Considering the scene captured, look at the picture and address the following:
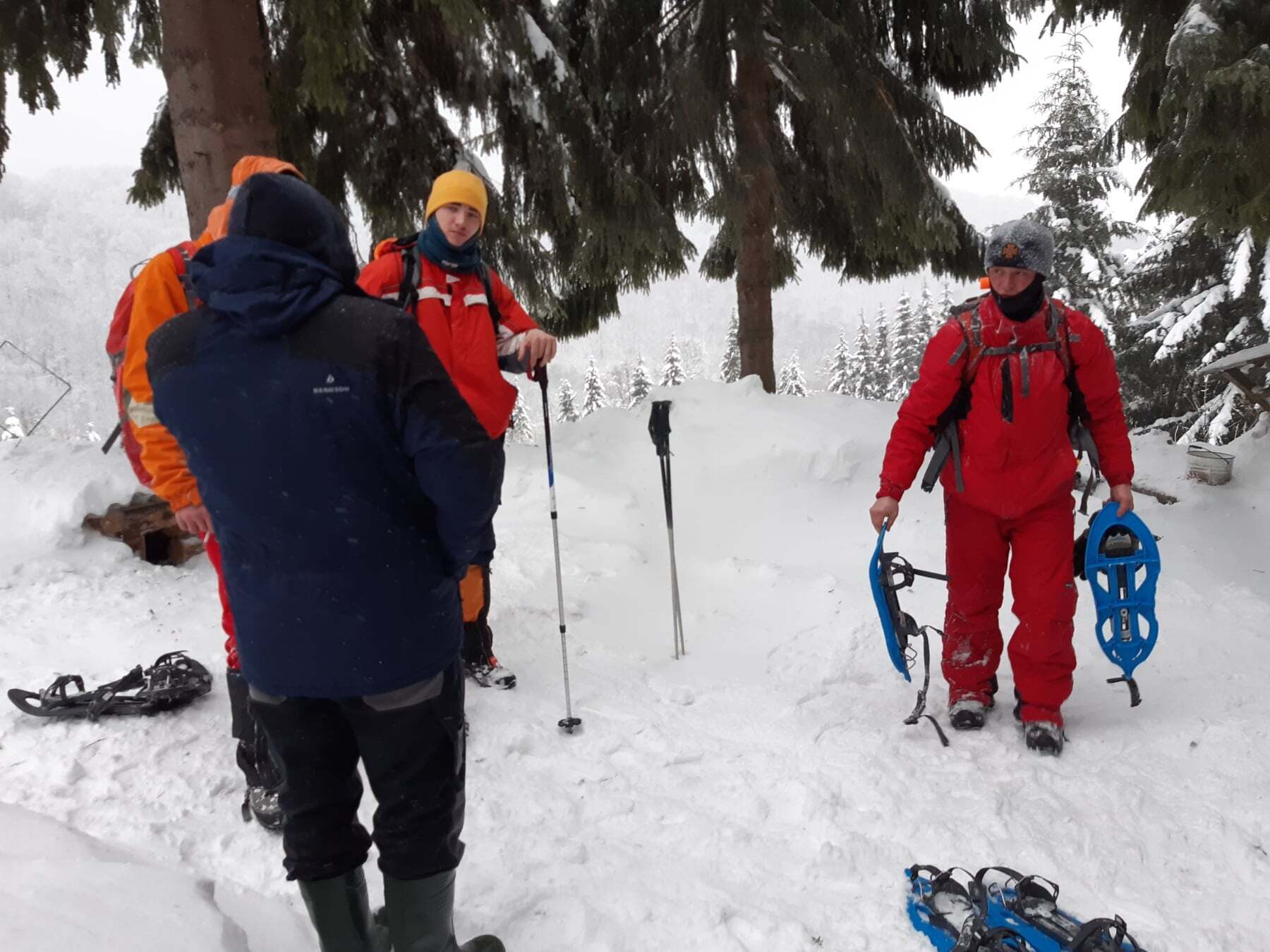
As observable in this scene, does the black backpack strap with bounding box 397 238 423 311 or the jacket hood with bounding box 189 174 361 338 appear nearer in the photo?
the jacket hood with bounding box 189 174 361 338

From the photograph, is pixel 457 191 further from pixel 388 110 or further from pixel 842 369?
pixel 842 369

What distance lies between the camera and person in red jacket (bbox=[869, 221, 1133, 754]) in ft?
11.0

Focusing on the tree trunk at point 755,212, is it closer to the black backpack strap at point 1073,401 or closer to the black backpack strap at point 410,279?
the black backpack strap at point 1073,401

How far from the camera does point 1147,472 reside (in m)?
7.44

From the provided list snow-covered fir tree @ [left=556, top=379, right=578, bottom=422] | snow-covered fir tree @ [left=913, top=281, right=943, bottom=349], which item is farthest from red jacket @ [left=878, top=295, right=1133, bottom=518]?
snow-covered fir tree @ [left=913, top=281, right=943, bottom=349]

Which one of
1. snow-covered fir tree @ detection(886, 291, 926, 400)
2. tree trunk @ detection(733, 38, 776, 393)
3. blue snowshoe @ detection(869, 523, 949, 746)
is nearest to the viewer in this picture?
blue snowshoe @ detection(869, 523, 949, 746)

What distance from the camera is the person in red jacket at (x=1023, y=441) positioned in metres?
3.35

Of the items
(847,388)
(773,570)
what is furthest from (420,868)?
(847,388)

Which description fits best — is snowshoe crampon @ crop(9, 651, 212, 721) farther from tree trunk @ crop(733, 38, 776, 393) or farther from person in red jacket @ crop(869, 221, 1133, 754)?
tree trunk @ crop(733, 38, 776, 393)

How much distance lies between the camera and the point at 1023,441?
336 centimetres

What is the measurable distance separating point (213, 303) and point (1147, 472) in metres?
8.16

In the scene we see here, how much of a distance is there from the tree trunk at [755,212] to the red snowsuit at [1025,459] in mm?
5608

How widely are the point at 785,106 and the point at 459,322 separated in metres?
7.65

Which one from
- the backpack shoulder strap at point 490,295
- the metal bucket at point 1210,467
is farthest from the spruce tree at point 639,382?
the backpack shoulder strap at point 490,295
